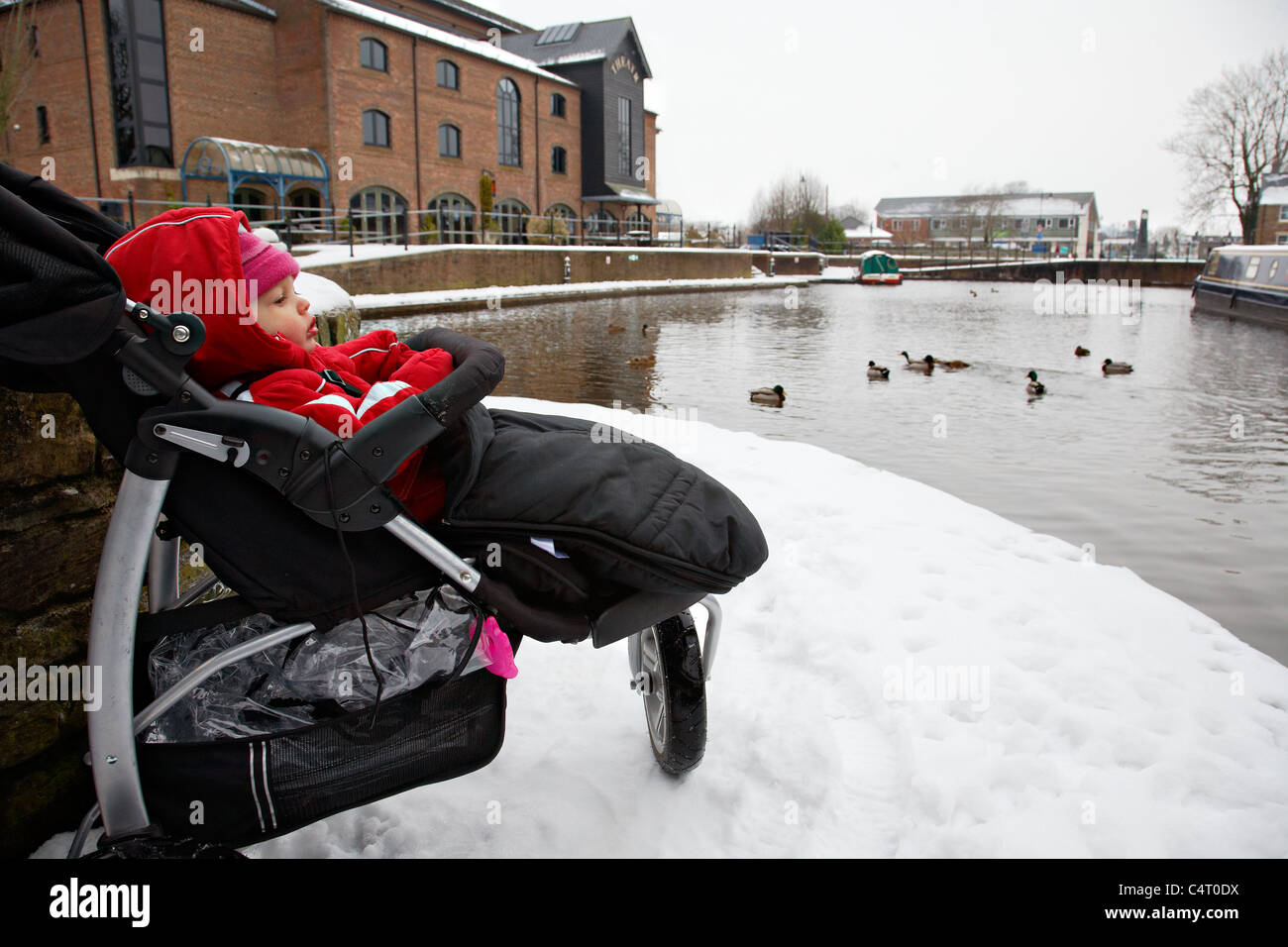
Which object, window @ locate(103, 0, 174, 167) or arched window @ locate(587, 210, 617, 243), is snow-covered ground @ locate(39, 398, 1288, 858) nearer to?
window @ locate(103, 0, 174, 167)

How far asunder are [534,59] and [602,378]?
125ft

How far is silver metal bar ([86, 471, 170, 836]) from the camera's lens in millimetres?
1581

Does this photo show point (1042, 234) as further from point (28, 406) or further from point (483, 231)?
point (28, 406)

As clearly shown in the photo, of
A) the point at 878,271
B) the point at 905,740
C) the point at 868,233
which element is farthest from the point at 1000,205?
the point at 905,740

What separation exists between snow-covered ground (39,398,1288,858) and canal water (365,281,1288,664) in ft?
4.55

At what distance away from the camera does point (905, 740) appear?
2.63m

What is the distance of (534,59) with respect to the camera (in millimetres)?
44000

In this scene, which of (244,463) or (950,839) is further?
(950,839)

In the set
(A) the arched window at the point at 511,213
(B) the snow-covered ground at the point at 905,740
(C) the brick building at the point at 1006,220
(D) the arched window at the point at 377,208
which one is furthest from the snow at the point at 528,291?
(C) the brick building at the point at 1006,220

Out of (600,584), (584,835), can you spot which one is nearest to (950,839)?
(584,835)

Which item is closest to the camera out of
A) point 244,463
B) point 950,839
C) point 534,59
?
point 244,463

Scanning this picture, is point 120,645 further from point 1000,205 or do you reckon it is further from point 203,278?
point 1000,205

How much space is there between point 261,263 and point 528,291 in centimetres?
2391

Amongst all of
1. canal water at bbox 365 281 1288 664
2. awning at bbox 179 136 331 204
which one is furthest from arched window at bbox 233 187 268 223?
canal water at bbox 365 281 1288 664
